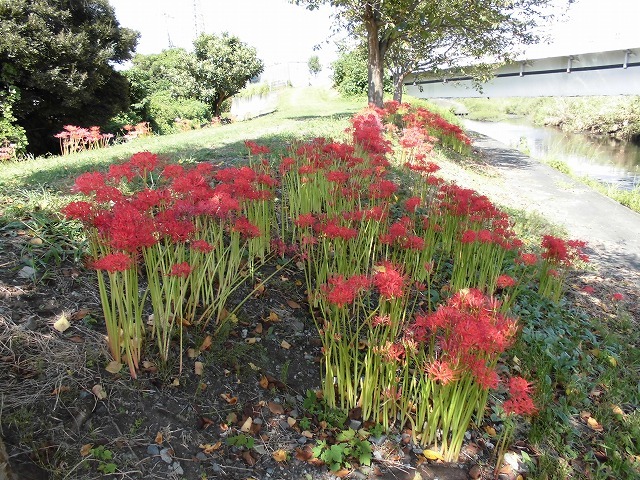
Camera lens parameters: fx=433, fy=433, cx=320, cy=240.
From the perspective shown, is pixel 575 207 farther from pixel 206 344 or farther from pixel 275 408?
pixel 206 344

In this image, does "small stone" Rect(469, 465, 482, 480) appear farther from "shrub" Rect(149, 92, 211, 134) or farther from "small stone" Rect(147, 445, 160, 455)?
"shrub" Rect(149, 92, 211, 134)

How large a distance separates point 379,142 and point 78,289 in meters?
3.71

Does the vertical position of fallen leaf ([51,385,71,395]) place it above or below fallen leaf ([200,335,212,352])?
above

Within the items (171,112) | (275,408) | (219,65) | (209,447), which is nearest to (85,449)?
(209,447)

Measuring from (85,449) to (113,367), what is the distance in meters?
0.44

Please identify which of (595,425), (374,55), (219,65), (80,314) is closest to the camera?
(80,314)

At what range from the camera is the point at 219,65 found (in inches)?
906

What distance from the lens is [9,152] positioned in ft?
26.2

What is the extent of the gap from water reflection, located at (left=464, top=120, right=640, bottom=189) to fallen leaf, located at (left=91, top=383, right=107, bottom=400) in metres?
16.6

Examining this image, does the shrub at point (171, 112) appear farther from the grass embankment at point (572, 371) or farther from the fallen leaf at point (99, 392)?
Result: the fallen leaf at point (99, 392)

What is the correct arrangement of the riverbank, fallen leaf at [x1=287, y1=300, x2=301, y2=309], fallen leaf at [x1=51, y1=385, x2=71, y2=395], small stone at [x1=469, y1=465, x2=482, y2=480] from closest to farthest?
fallen leaf at [x1=51, y1=385, x2=71, y2=395], small stone at [x1=469, y1=465, x2=482, y2=480], fallen leaf at [x1=287, y1=300, x2=301, y2=309], the riverbank

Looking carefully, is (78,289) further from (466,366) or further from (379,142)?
(379,142)

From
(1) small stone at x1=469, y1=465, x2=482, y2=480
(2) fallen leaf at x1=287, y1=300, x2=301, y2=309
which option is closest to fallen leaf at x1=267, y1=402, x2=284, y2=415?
(2) fallen leaf at x1=287, y1=300, x2=301, y2=309

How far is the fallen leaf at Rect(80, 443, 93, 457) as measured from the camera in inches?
73.5
